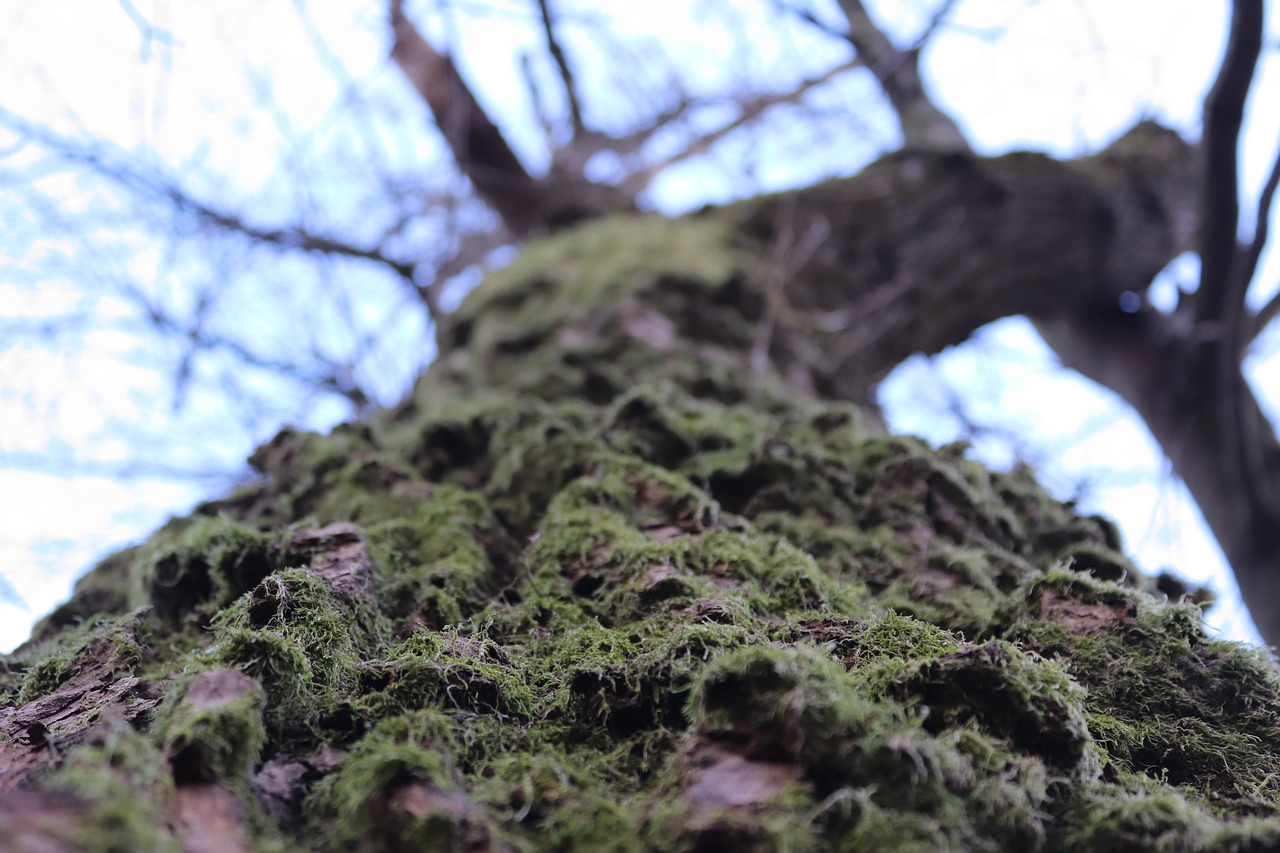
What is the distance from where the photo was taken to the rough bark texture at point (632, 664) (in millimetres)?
991

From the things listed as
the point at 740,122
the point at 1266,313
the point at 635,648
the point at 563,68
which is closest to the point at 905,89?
the point at 740,122

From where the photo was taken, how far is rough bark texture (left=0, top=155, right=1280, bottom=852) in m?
0.99

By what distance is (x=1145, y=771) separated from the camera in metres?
1.27

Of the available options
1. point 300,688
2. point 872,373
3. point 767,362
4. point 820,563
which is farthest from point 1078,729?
point 872,373

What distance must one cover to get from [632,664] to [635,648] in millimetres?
74

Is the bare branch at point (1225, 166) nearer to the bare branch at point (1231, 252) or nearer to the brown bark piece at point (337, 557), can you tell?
the bare branch at point (1231, 252)

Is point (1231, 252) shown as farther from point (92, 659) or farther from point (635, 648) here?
point (92, 659)

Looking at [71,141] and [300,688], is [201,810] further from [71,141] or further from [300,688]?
[71,141]

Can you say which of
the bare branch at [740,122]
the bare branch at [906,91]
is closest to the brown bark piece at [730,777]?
the bare branch at [906,91]

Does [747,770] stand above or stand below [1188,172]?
below

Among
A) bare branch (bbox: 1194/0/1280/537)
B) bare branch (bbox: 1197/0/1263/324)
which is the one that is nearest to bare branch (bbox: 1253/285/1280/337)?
bare branch (bbox: 1194/0/1280/537)

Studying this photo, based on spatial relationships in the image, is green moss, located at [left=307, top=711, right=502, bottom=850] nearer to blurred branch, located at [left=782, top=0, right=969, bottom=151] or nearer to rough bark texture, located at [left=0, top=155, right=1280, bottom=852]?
rough bark texture, located at [left=0, top=155, right=1280, bottom=852]

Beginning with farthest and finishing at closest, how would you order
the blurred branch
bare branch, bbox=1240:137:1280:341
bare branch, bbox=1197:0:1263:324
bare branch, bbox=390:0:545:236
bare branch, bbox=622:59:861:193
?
bare branch, bbox=622:59:861:193, the blurred branch, bare branch, bbox=390:0:545:236, bare branch, bbox=1240:137:1280:341, bare branch, bbox=1197:0:1263:324

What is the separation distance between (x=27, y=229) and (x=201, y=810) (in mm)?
2994
